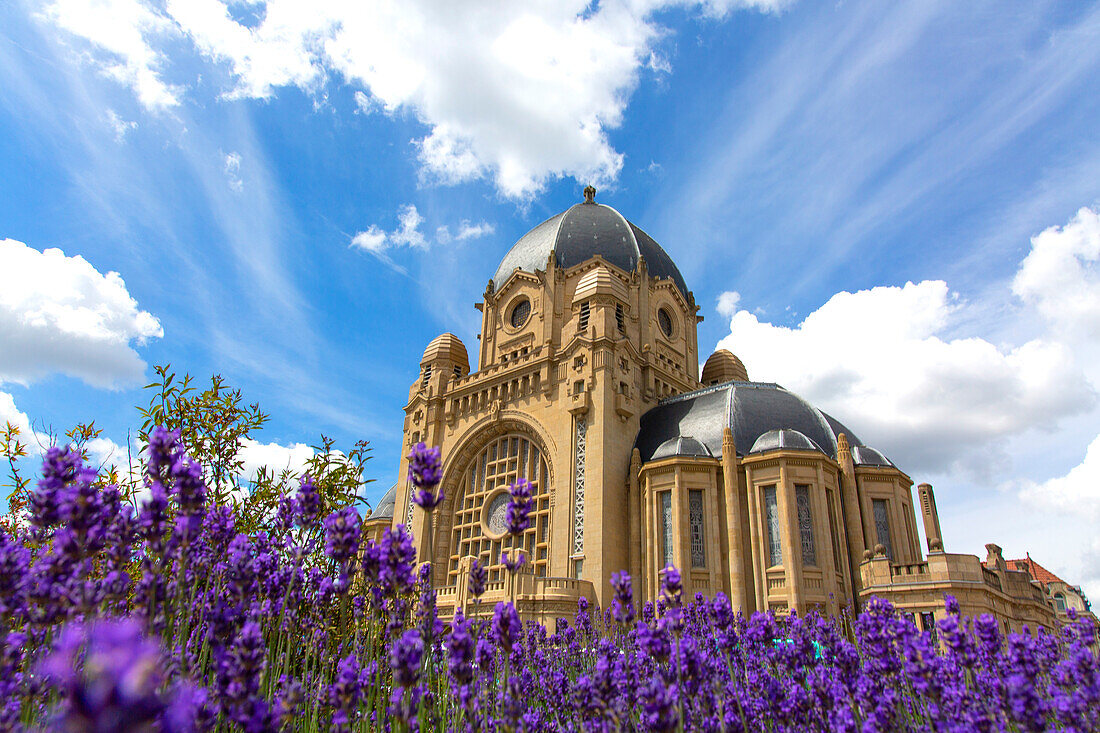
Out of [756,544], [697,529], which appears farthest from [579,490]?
[756,544]

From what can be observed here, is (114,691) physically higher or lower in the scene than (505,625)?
lower

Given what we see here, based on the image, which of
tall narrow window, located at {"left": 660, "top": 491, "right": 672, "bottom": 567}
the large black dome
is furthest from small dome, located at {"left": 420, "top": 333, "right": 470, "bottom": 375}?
tall narrow window, located at {"left": 660, "top": 491, "right": 672, "bottom": 567}

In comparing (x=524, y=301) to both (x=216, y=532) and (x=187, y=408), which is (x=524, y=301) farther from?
(x=216, y=532)

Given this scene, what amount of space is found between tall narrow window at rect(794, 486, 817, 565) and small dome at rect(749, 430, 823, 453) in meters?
1.52

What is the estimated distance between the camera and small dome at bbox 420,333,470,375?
36.1m

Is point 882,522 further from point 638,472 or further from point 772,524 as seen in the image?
point 638,472

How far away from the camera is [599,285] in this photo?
31.0m

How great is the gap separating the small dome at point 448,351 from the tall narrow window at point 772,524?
63.4 feet

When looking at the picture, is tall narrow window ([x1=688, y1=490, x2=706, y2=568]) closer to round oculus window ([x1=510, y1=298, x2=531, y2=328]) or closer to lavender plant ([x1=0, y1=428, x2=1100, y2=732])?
round oculus window ([x1=510, y1=298, x2=531, y2=328])

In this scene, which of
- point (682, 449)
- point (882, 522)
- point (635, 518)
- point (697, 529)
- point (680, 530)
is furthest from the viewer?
point (635, 518)

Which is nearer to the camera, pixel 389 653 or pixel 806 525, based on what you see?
pixel 389 653

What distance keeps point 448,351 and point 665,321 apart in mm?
12629

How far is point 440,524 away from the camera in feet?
102

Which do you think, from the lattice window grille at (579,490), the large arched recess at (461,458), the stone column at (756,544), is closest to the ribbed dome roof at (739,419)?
the stone column at (756,544)
